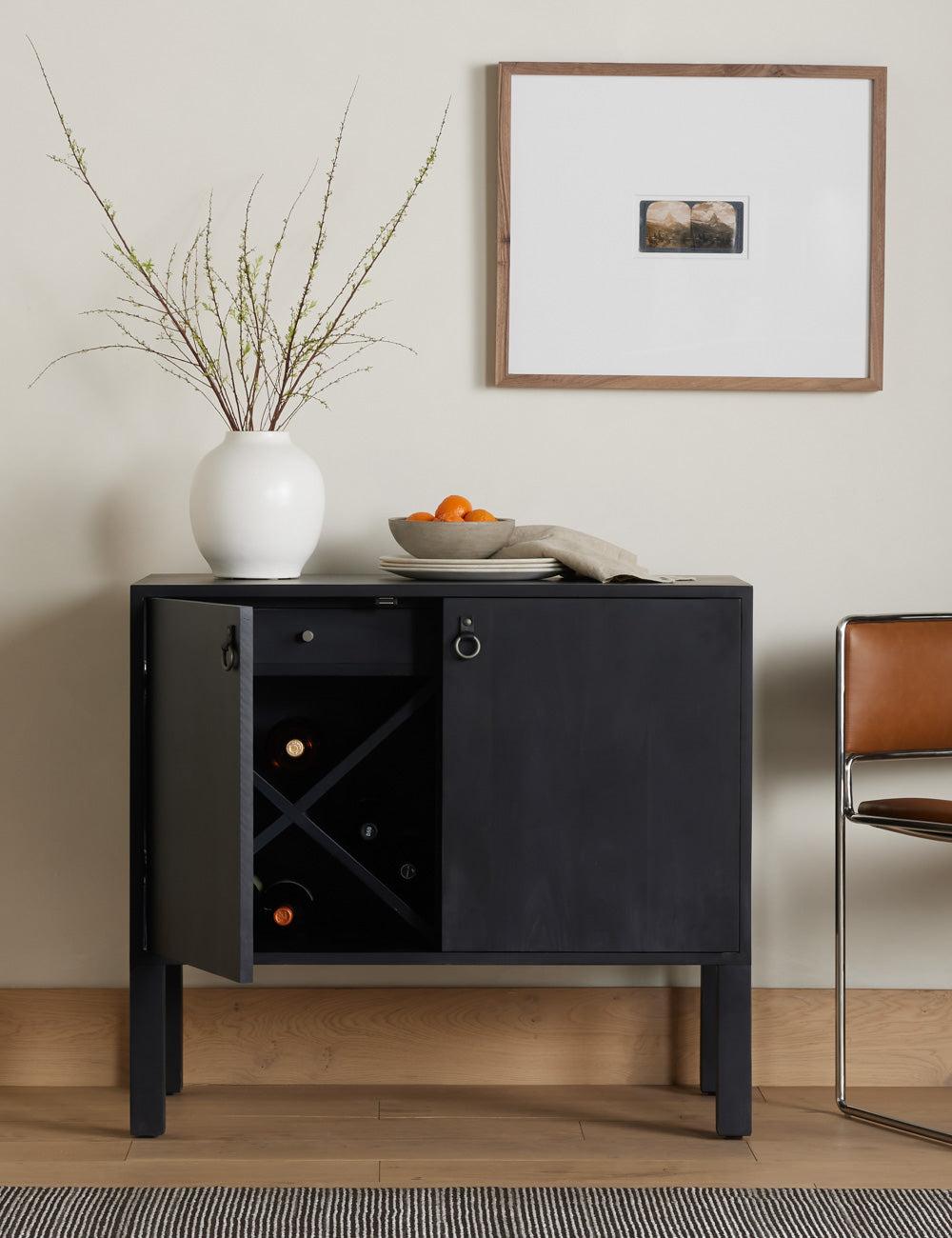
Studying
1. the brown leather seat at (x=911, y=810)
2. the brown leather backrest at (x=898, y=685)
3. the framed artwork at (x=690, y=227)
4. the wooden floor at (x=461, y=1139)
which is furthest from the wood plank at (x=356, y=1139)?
the framed artwork at (x=690, y=227)

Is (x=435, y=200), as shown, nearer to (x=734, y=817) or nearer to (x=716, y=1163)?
(x=734, y=817)

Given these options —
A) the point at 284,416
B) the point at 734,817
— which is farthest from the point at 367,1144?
the point at 284,416

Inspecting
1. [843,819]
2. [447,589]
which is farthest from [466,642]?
[843,819]

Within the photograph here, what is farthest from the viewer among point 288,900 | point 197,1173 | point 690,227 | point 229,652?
point 690,227

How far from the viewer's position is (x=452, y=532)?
231 cm

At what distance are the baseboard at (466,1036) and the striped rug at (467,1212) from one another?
49 cm

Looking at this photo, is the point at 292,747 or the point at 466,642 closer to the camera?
the point at 466,642

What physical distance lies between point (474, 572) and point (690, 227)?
0.88m

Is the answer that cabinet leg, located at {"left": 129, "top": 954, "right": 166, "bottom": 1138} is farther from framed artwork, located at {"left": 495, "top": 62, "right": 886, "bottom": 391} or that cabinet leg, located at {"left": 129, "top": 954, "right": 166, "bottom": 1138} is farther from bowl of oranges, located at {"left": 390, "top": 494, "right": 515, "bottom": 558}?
framed artwork, located at {"left": 495, "top": 62, "right": 886, "bottom": 391}

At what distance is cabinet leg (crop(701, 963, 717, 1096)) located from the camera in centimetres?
253

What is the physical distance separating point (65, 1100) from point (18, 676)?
32.5 inches

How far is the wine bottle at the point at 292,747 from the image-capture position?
7.81 feet

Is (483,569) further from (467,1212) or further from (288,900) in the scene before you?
(467,1212)

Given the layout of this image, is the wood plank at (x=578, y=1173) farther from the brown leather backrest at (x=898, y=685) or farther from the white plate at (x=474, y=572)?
the white plate at (x=474, y=572)
